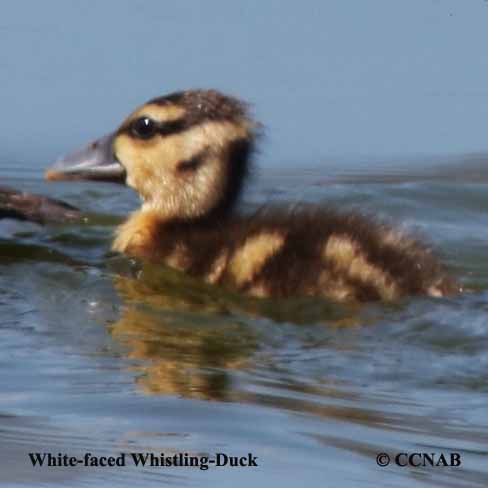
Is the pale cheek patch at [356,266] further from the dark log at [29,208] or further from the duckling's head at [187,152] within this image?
the dark log at [29,208]

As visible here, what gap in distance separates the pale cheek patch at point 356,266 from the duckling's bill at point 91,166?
1.06 meters

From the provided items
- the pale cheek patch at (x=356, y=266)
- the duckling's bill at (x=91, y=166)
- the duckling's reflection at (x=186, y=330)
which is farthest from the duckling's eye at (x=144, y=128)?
the pale cheek patch at (x=356, y=266)

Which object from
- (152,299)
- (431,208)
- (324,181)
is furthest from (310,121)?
(152,299)

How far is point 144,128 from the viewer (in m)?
5.22

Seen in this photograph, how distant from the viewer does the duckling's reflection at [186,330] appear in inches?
148

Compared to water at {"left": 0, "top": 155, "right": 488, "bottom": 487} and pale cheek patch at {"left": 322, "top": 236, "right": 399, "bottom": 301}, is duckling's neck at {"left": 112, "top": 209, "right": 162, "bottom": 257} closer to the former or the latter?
water at {"left": 0, "top": 155, "right": 488, "bottom": 487}

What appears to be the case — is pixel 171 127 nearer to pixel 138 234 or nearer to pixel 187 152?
pixel 187 152

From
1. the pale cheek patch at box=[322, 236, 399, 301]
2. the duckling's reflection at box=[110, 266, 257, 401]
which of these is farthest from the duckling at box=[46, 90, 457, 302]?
the duckling's reflection at box=[110, 266, 257, 401]

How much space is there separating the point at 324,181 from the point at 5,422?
3.24 meters

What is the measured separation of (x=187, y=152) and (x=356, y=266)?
→ 2.87 feet

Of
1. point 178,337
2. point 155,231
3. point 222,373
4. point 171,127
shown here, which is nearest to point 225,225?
point 155,231

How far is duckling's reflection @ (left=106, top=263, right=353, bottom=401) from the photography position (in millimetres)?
3762

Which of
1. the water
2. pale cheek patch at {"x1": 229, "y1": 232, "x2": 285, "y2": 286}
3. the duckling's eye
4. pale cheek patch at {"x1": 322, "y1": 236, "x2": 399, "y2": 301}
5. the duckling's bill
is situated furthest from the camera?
the duckling's bill

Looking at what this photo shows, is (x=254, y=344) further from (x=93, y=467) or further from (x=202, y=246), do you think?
(x=93, y=467)
